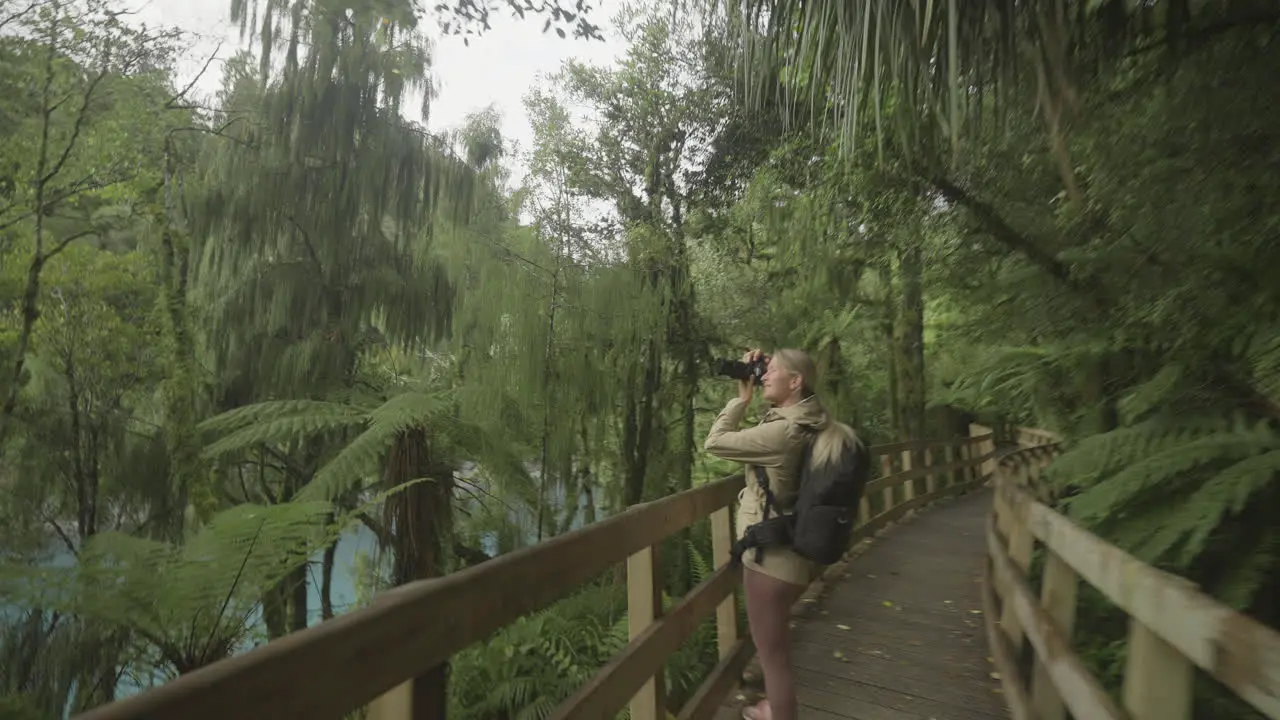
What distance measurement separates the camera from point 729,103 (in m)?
9.25

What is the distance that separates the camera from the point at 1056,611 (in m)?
2.24

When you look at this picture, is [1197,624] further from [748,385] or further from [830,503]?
[748,385]

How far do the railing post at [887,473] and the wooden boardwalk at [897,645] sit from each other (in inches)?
53.7

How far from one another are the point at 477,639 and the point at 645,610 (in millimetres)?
1193

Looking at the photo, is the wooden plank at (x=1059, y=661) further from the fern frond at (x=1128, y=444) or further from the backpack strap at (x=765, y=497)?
the backpack strap at (x=765, y=497)

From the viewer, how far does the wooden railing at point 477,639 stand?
32.0 inches

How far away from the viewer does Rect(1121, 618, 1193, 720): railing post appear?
1346 mm

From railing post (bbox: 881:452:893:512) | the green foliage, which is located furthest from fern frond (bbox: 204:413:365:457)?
railing post (bbox: 881:452:893:512)

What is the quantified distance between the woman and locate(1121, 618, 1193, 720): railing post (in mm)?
1117

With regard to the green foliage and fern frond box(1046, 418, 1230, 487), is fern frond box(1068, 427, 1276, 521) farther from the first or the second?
the green foliage

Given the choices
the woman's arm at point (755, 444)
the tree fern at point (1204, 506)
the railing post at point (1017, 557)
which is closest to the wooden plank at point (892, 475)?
the railing post at point (1017, 557)

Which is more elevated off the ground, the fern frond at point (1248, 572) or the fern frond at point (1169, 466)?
the fern frond at point (1169, 466)

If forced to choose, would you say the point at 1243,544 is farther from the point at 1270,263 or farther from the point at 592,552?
the point at 592,552

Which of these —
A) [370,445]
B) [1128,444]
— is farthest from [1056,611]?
[370,445]
